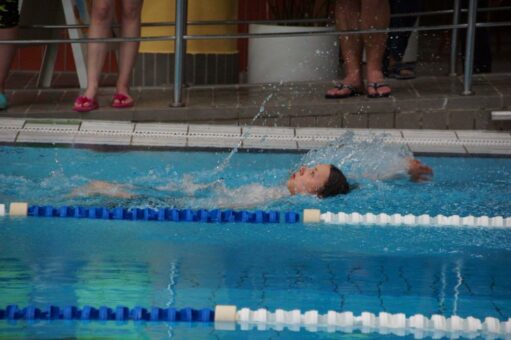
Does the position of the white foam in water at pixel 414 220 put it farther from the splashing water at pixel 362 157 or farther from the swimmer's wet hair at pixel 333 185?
the splashing water at pixel 362 157

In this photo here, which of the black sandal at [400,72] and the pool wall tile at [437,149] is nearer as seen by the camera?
the pool wall tile at [437,149]

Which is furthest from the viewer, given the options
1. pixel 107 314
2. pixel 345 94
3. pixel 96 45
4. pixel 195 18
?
pixel 195 18

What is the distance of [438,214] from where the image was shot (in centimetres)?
506

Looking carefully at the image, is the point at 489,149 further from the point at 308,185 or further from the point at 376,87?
the point at 308,185

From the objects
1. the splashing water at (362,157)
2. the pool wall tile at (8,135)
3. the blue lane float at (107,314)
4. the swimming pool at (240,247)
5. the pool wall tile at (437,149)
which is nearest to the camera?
the blue lane float at (107,314)

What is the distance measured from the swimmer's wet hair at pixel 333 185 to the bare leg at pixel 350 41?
1.76 m

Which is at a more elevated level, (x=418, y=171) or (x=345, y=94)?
(x=345, y=94)

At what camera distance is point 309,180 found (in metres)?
5.20

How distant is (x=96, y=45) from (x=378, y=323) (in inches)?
147

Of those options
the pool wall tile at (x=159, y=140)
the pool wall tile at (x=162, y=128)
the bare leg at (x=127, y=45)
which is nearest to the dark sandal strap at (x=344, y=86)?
the pool wall tile at (x=162, y=128)

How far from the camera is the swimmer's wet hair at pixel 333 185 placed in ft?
17.0

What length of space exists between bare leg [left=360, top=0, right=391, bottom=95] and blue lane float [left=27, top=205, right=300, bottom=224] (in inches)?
84.7

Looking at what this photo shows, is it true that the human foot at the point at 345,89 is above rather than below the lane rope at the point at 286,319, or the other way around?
above

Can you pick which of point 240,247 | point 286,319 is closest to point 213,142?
point 240,247
